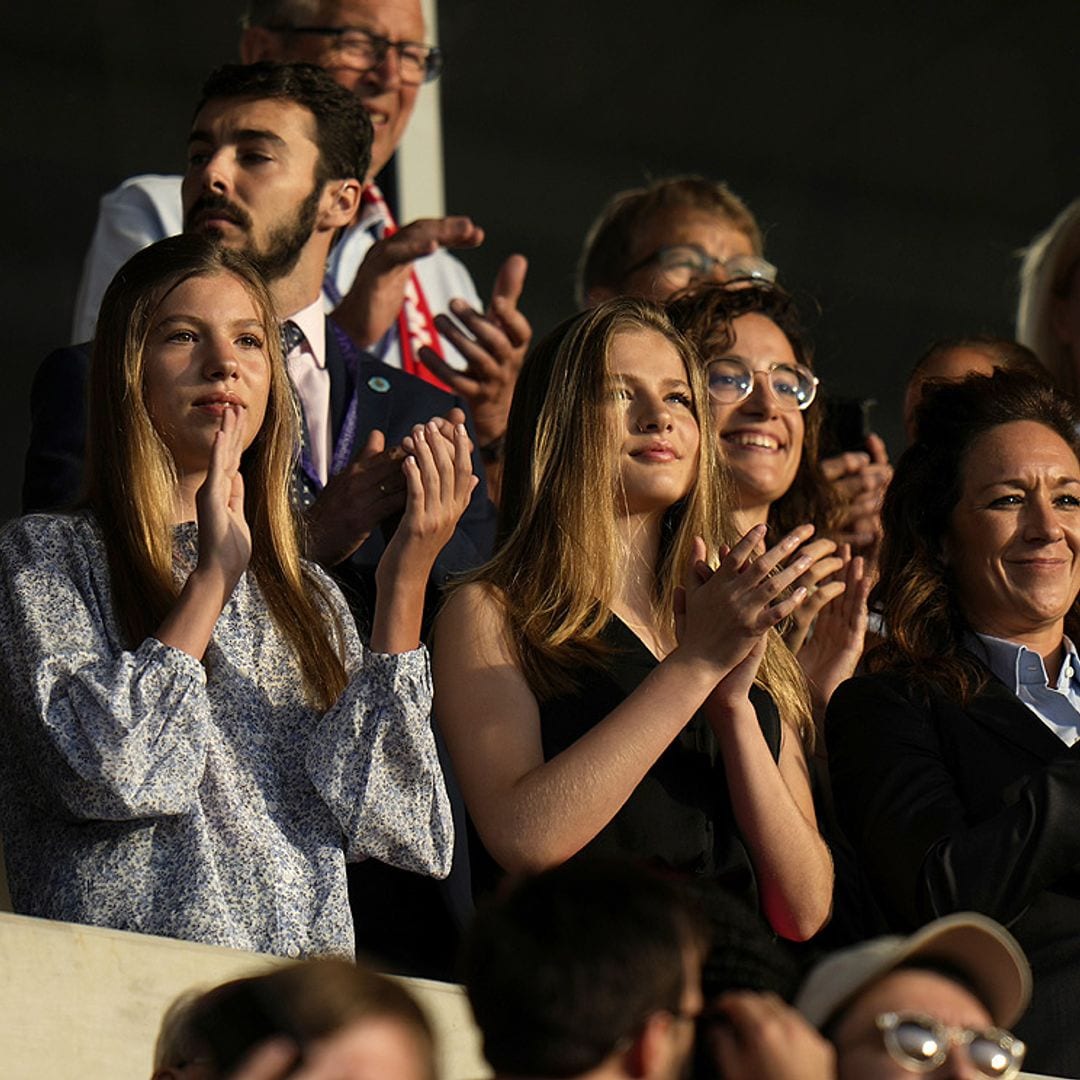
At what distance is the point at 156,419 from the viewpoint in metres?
3.96

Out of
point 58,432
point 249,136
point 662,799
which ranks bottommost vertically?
point 662,799

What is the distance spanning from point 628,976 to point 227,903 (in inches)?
55.0

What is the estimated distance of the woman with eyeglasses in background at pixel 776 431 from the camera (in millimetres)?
4602

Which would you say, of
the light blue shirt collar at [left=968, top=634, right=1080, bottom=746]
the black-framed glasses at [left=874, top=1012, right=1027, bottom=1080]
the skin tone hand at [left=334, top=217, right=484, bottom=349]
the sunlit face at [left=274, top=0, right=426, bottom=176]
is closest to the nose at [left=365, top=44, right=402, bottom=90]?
the sunlit face at [left=274, top=0, right=426, bottom=176]

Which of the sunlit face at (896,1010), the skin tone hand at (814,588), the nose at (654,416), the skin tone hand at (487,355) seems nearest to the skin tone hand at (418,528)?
the nose at (654,416)

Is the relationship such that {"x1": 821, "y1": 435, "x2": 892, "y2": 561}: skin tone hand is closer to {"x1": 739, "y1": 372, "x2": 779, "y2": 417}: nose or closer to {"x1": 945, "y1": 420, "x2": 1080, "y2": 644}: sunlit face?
{"x1": 739, "y1": 372, "x2": 779, "y2": 417}: nose

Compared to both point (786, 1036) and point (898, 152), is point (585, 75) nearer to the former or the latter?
point (898, 152)

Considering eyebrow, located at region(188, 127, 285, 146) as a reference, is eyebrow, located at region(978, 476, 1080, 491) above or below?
below

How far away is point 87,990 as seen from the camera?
331 cm

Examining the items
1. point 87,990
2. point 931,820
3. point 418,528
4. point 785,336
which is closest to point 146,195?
point 785,336

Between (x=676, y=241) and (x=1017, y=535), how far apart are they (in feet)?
4.92

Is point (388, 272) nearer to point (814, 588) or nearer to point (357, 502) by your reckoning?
point (357, 502)

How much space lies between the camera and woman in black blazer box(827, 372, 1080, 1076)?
12.5 feet

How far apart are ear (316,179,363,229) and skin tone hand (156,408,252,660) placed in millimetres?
1470
